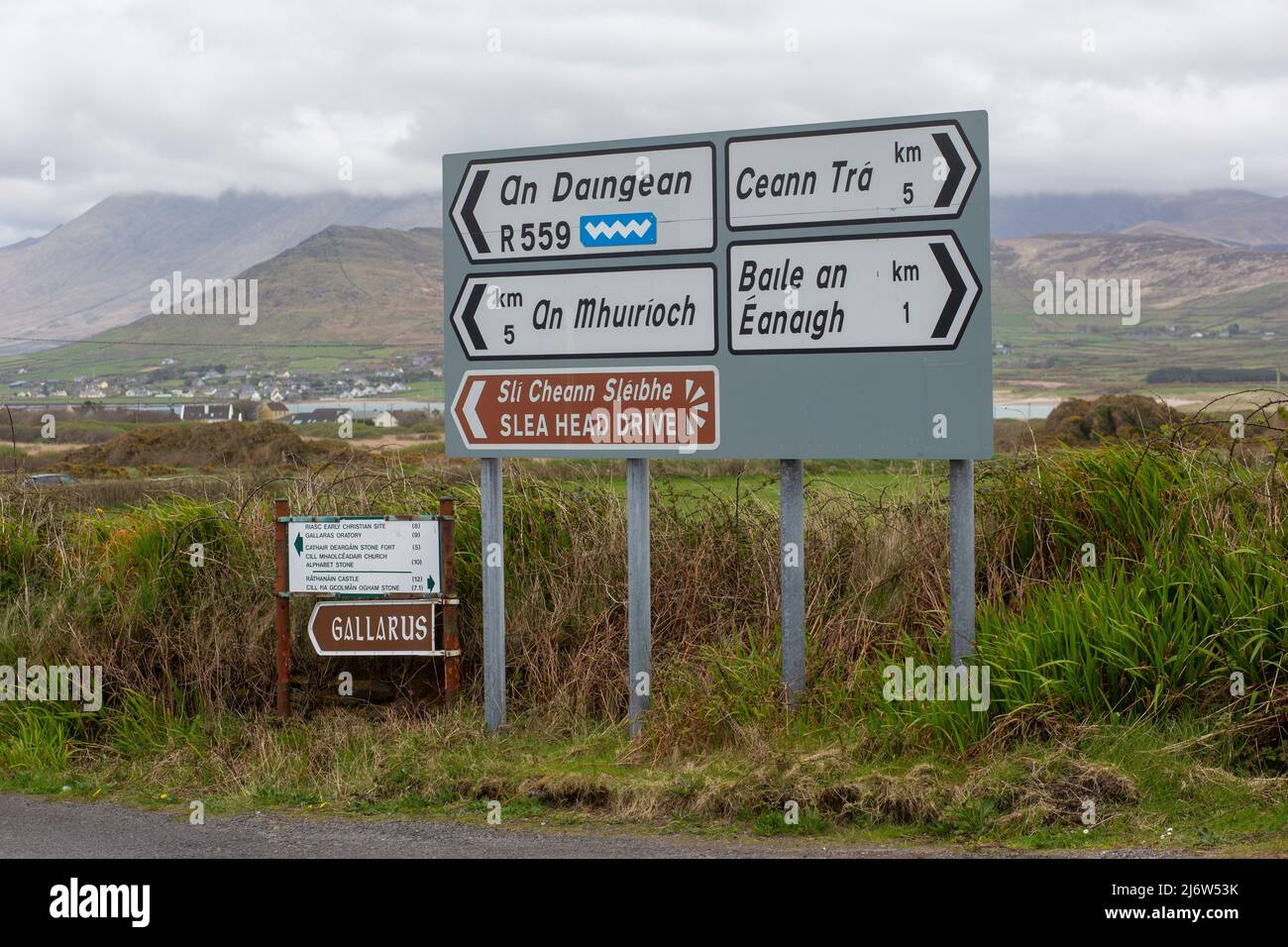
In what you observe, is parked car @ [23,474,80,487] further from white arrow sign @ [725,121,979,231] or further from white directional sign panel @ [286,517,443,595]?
white arrow sign @ [725,121,979,231]

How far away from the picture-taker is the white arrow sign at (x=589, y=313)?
24.9 feet

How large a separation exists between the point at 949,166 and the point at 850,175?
58cm

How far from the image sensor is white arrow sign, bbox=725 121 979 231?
7.04 meters

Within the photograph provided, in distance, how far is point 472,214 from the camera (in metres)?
8.03

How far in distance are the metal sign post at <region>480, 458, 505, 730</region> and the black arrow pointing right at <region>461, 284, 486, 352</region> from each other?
2.65 feet

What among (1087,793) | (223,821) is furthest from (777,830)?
(223,821)

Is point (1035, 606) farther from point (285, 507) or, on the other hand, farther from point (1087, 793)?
point (285, 507)

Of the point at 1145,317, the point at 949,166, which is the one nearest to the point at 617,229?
the point at 949,166

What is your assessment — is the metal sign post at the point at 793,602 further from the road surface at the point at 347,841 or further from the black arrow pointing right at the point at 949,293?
the road surface at the point at 347,841

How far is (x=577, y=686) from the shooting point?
793cm

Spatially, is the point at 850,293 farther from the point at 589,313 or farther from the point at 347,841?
the point at 347,841

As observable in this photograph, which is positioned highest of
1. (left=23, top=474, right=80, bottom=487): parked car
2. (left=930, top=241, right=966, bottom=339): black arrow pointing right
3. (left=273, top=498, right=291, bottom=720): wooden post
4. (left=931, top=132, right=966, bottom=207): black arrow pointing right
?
(left=931, top=132, right=966, bottom=207): black arrow pointing right

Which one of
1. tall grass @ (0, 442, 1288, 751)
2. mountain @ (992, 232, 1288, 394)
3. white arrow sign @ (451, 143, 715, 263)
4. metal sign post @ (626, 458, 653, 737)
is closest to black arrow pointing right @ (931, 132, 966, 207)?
white arrow sign @ (451, 143, 715, 263)

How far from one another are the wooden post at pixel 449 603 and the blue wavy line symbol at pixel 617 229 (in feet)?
6.33
